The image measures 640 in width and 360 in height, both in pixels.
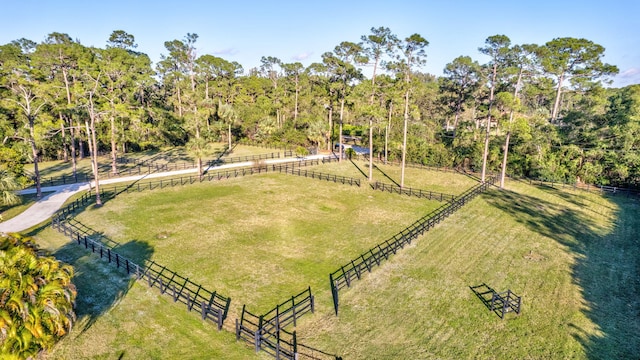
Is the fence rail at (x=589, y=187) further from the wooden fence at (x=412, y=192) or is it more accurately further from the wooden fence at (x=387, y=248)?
the wooden fence at (x=412, y=192)

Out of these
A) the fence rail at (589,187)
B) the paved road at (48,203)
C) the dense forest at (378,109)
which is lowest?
the paved road at (48,203)

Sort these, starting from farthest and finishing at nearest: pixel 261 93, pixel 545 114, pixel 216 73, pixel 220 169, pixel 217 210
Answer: pixel 261 93, pixel 216 73, pixel 220 169, pixel 545 114, pixel 217 210

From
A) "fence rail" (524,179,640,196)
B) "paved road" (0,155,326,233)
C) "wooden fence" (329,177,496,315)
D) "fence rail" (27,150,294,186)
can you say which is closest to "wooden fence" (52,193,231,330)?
"paved road" (0,155,326,233)

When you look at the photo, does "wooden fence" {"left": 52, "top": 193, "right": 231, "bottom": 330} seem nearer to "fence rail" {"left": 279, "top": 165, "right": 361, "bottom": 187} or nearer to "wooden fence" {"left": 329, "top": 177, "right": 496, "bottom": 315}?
"wooden fence" {"left": 329, "top": 177, "right": 496, "bottom": 315}

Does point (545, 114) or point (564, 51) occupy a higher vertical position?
point (564, 51)

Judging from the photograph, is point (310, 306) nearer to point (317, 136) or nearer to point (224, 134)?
point (317, 136)

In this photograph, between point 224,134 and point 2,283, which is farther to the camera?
point 224,134

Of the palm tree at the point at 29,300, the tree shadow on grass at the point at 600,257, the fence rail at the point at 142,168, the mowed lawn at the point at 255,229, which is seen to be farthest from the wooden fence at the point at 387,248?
the fence rail at the point at 142,168

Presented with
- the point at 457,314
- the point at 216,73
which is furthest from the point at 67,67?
the point at 457,314
